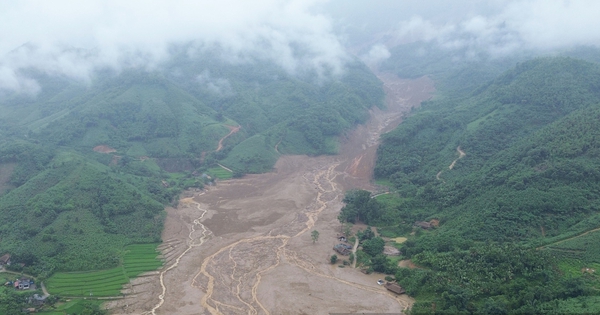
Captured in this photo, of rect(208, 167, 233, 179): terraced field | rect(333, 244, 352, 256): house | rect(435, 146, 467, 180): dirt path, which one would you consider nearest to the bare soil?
rect(333, 244, 352, 256): house

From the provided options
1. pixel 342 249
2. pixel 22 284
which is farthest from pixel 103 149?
pixel 342 249

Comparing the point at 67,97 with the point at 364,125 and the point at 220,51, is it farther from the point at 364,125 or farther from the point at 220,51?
the point at 364,125

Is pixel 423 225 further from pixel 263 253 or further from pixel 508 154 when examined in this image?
pixel 263 253

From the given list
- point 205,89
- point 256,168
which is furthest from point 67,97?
A: point 256,168

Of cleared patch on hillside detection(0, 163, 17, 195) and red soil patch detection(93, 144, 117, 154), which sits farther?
red soil patch detection(93, 144, 117, 154)

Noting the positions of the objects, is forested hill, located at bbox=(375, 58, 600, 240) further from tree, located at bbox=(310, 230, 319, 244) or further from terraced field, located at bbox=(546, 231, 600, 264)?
tree, located at bbox=(310, 230, 319, 244)
